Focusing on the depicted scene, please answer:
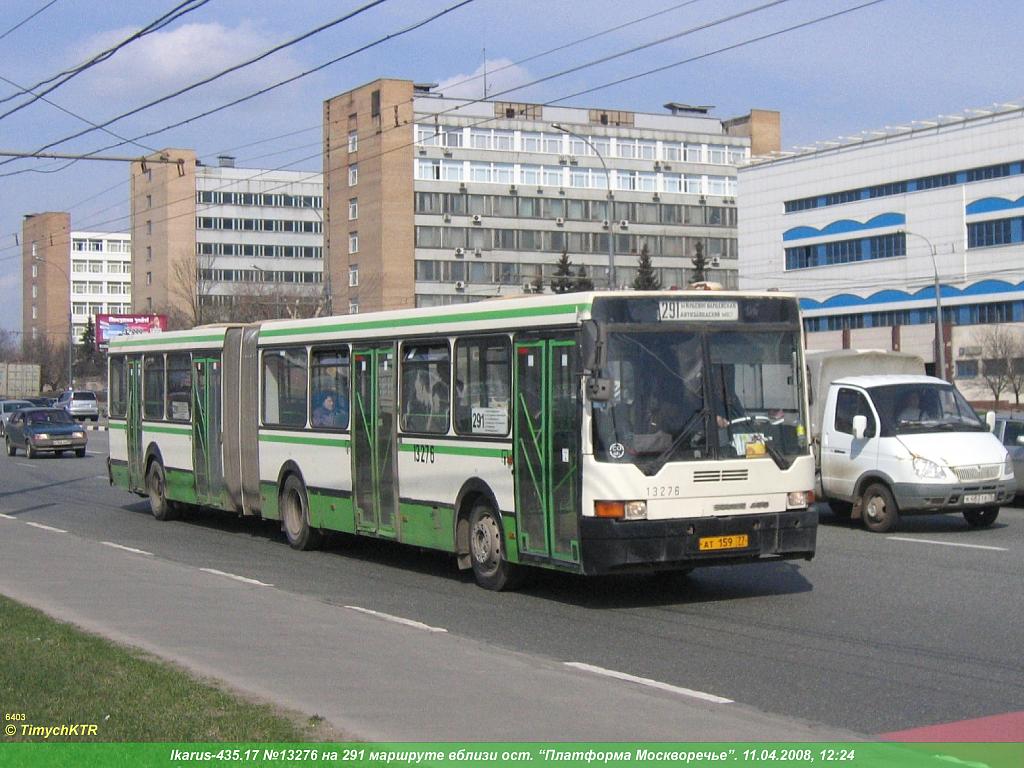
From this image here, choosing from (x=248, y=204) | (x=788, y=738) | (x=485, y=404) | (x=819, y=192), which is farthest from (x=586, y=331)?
(x=248, y=204)

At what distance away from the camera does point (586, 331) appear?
11.7m

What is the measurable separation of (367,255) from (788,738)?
305 ft

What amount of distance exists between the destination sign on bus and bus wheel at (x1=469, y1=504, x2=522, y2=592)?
2628 mm

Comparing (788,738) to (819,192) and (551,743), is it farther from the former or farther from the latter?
(819,192)

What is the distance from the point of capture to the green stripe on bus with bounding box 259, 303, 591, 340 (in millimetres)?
12500

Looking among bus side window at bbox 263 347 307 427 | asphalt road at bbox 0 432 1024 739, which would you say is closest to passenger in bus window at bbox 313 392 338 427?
bus side window at bbox 263 347 307 427

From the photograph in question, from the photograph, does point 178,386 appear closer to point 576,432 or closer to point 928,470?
point 576,432

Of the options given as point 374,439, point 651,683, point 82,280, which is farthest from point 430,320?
point 82,280

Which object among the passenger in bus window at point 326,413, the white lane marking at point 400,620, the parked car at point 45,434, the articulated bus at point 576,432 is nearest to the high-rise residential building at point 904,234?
the parked car at point 45,434

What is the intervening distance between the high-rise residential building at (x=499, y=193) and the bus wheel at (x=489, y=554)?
7983cm

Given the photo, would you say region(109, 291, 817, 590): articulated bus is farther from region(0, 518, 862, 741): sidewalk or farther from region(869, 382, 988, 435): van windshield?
region(869, 382, 988, 435): van windshield

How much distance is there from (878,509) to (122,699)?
12.9 metres

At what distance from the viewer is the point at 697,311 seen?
12.4m

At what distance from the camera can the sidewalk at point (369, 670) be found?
289 inches
